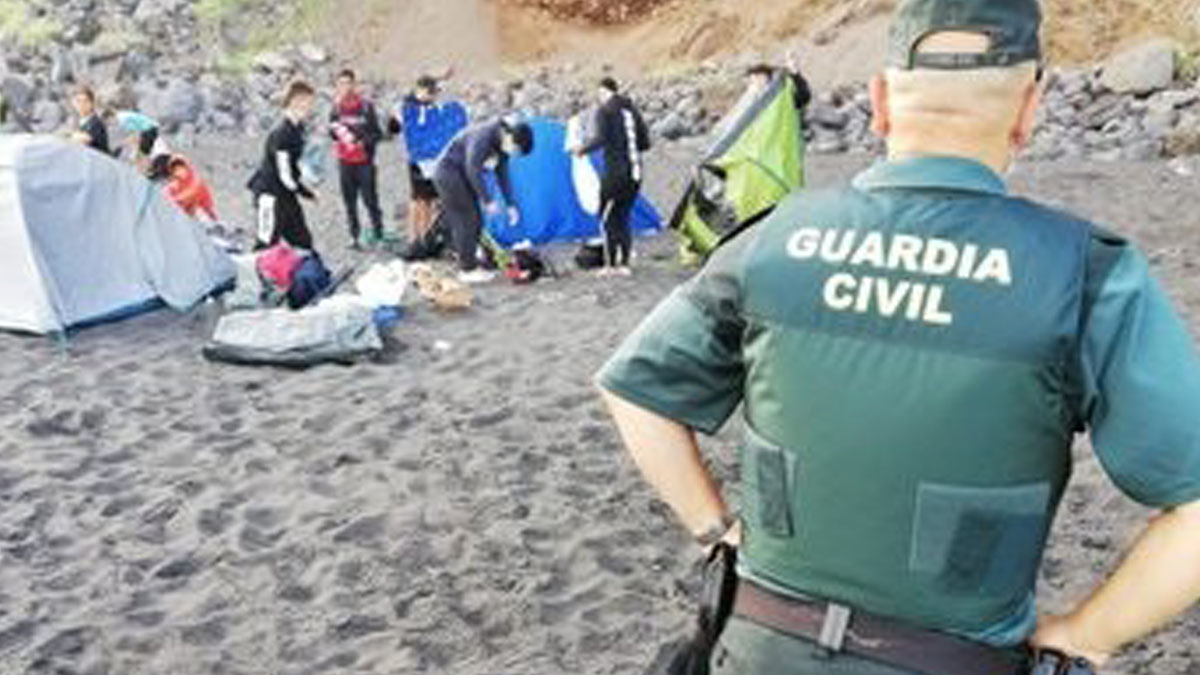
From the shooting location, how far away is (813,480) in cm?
204

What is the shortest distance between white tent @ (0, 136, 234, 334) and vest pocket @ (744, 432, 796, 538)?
26.2 feet

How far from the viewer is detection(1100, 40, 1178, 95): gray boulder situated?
17188 millimetres

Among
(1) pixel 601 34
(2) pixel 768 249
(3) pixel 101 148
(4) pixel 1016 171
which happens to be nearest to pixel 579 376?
(3) pixel 101 148

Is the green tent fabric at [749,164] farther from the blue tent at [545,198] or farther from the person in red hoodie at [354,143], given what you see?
the person in red hoodie at [354,143]

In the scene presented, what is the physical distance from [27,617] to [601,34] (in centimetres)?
2231

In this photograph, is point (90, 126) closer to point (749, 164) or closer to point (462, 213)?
point (462, 213)

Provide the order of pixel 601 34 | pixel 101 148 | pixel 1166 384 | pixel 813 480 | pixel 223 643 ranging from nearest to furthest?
pixel 1166 384 < pixel 813 480 < pixel 223 643 < pixel 101 148 < pixel 601 34

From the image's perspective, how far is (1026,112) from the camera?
2.06 metres

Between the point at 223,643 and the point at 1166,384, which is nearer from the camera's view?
the point at 1166,384

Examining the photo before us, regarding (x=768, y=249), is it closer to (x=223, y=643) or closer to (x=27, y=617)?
(x=223, y=643)

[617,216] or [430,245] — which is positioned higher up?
[617,216]

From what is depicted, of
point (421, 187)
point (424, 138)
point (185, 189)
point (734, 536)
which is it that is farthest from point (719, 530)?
point (424, 138)

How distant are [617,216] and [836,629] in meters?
9.17

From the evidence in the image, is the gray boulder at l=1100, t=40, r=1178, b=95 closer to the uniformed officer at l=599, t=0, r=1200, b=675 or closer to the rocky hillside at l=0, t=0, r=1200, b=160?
the rocky hillside at l=0, t=0, r=1200, b=160
